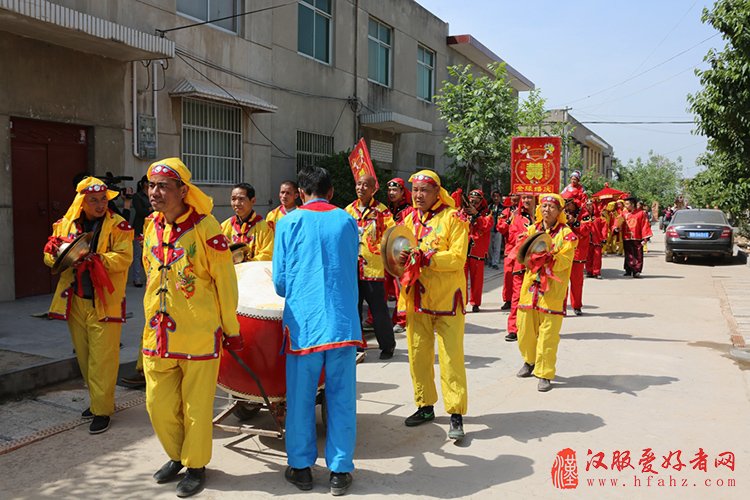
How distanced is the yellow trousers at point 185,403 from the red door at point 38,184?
6564 mm

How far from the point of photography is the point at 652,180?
60.4 meters

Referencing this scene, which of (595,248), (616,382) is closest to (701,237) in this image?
(595,248)

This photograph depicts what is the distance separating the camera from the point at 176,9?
1138 centimetres

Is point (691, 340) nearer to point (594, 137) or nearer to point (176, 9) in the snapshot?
point (176, 9)

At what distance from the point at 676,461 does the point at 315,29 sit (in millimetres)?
13719

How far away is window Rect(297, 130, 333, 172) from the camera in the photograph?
1525cm

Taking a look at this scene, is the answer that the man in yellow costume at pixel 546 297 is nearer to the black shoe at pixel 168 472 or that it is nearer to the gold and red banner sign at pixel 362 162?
the gold and red banner sign at pixel 362 162

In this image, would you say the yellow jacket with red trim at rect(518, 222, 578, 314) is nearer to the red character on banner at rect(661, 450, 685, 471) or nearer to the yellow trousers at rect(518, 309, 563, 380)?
the yellow trousers at rect(518, 309, 563, 380)

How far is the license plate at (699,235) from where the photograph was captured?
19.0 metres

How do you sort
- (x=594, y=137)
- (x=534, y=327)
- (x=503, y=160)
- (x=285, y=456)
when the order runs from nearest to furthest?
(x=285, y=456)
(x=534, y=327)
(x=503, y=160)
(x=594, y=137)

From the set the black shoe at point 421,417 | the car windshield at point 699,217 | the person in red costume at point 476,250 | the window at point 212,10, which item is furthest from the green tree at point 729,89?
the car windshield at point 699,217

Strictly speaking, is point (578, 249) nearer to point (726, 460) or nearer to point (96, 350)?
point (726, 460)

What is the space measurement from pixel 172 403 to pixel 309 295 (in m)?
1.05

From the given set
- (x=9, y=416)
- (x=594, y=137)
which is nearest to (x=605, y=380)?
(x=9, y=416)
